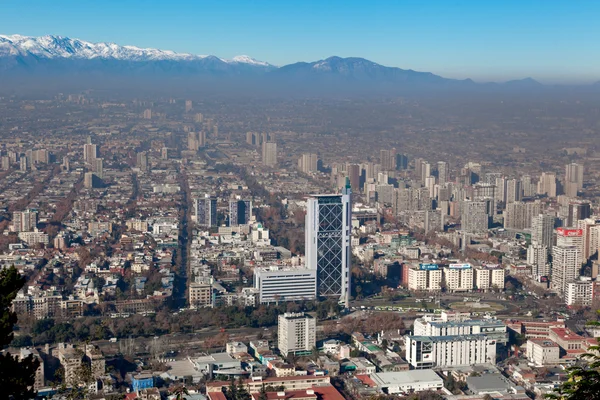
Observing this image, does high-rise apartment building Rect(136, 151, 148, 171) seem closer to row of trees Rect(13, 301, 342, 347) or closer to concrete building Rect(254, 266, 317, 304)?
concrete building Rect(254, 266, 317, 304)

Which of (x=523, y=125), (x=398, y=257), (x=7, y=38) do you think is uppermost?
(x=7, y=38)

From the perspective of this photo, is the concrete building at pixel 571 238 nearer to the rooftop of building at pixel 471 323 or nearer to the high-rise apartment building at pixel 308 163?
the rooftop of building at pixel 471 323

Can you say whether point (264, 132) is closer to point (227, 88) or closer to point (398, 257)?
point (227, 88)

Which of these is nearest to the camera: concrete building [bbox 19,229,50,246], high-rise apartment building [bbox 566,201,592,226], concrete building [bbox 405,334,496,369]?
concrete building [bbox 405,334,496,369]

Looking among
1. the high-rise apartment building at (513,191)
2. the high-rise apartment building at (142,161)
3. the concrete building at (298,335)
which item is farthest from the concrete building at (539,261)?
the high-rise apartment building at (142,161)

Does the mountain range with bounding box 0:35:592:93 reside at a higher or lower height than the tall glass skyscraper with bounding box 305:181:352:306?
higher

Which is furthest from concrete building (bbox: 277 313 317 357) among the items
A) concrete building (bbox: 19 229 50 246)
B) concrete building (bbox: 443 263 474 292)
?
concrete building (bbox: 19 229 50 246)

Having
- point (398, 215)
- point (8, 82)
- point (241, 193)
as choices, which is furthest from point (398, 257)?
point (8, 82)

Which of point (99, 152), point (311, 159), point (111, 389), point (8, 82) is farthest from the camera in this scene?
point (8, 82)
